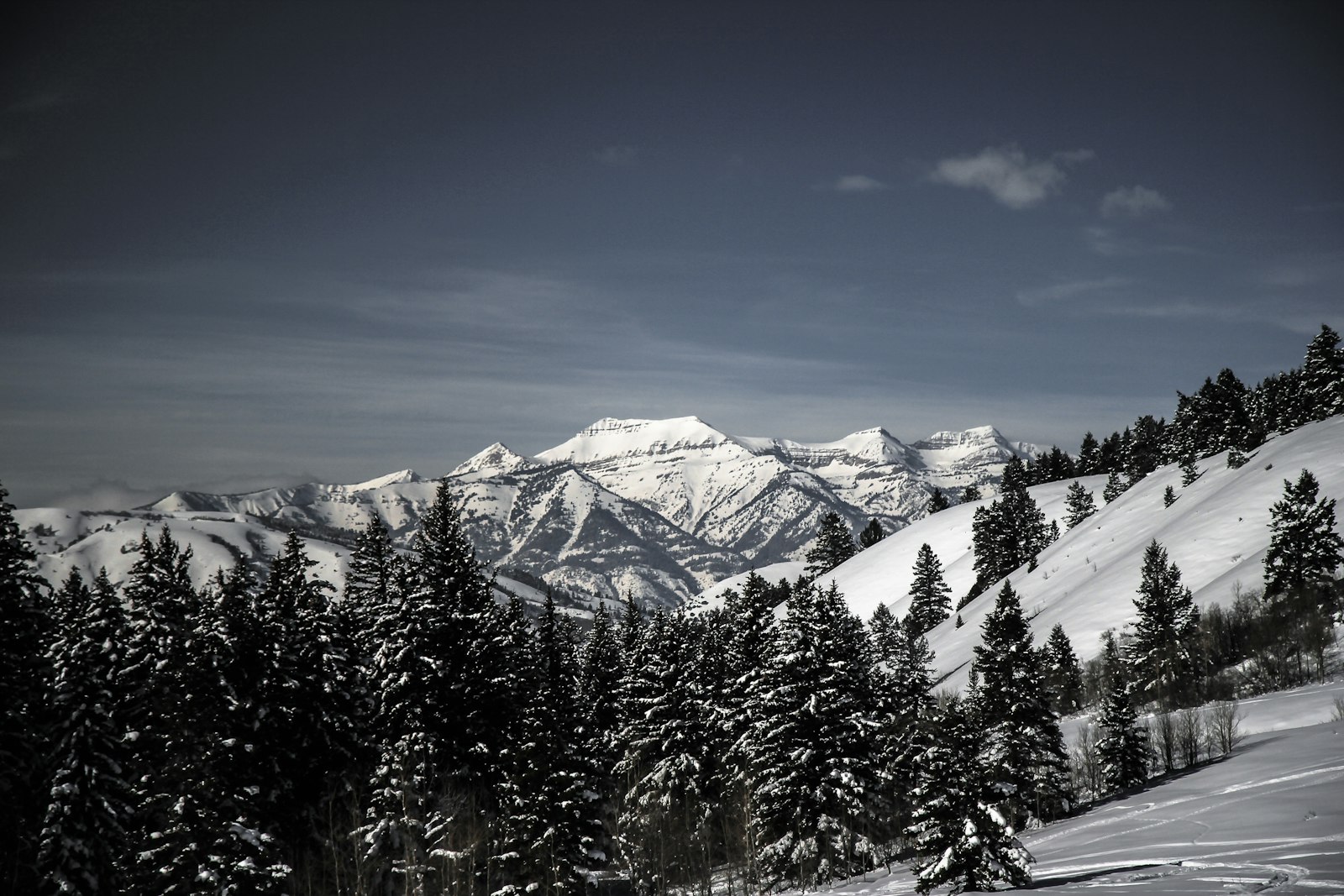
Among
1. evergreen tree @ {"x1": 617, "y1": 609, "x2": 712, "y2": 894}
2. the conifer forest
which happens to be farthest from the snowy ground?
evergreen tree @ {"x1": 617, "y1": 609, "x2": 712, "y2": 894}

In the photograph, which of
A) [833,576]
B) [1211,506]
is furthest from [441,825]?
[833,576]

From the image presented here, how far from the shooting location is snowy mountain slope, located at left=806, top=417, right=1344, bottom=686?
282ft

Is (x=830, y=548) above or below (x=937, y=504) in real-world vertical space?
below

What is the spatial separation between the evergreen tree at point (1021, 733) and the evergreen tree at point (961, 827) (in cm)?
2025

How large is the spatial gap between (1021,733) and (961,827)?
24.8 m

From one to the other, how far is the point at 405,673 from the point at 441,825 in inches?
224

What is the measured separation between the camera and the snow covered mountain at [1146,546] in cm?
8562

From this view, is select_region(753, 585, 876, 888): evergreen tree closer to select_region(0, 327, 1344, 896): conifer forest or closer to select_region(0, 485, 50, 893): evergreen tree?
select_region(0, 327, 1344, 896): conifer forest

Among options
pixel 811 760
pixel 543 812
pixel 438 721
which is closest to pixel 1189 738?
pixel 811 760

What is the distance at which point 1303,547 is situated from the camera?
6844cm

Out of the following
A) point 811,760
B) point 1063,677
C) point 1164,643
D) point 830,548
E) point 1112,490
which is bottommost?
point 1063,677

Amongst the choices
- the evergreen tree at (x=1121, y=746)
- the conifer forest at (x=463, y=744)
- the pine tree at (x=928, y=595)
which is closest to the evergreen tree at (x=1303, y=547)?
the conifer forest at (x=463, y=744)

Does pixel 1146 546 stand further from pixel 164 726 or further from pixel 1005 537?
→ pixel 164 726

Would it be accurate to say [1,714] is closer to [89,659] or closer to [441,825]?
[89,659]
